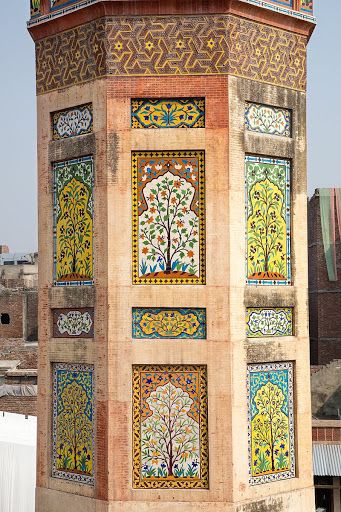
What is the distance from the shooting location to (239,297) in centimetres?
711

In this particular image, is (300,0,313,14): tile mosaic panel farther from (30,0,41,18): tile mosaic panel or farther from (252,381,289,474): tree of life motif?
(252,381,289,474): tree of life motif

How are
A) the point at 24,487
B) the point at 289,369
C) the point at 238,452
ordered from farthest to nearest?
the point at 24,487
the point at 289,369
the point at 238,452

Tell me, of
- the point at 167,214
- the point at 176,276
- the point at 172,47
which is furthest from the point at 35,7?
the point at 176,276

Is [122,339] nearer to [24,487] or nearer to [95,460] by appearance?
[95,460]

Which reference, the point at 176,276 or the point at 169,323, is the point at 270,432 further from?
the point at 176,276

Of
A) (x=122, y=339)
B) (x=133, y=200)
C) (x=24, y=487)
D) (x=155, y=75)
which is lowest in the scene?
(x=24, y=487)

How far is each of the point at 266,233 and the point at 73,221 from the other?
1.87m

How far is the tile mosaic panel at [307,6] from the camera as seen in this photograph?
7785 mm

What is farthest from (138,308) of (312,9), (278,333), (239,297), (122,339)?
Result: (312,9)

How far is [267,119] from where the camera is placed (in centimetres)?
752

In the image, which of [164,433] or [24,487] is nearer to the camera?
[164,433]

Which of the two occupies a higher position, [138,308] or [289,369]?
[138,308]

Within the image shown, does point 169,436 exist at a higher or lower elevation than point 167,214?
lower

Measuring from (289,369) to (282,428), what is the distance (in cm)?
56
